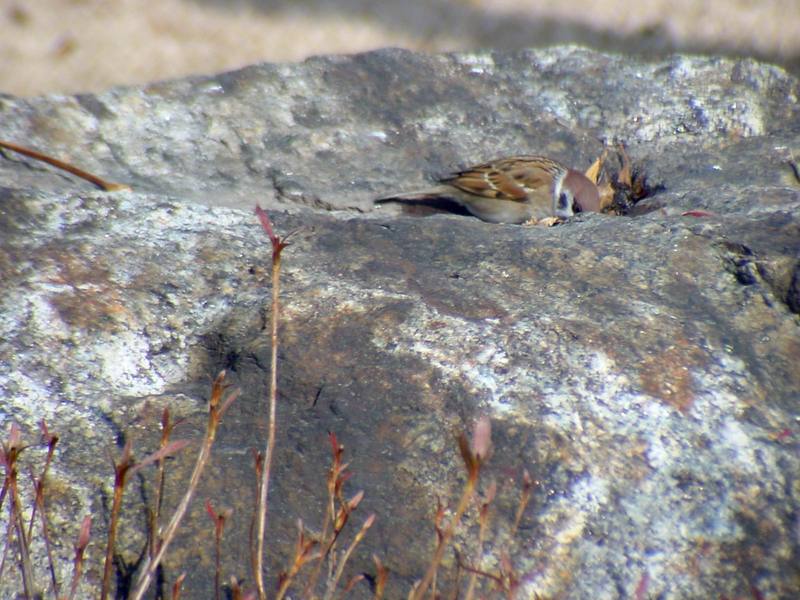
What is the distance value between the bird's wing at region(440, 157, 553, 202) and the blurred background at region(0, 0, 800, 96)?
11.9 feet

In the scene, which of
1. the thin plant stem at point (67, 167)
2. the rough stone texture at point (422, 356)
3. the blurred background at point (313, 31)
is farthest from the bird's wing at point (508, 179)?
the blurred background at point (313, 31)

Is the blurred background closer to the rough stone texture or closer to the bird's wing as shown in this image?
the rough stone texture

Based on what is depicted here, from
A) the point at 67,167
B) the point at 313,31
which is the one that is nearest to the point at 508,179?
the point at 67,167

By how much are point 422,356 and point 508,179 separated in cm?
299

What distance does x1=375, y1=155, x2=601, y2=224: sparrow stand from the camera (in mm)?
4355

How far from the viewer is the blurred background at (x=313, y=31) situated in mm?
586

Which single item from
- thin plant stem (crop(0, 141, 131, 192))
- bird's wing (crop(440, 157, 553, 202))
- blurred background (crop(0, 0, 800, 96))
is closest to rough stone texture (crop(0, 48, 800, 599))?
thin plant stem (crop(0, 141, 131, 192))

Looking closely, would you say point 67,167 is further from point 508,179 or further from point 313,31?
point 313,31

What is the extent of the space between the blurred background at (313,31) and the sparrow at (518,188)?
316cm

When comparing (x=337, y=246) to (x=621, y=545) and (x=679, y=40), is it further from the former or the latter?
(x=679, y=40)

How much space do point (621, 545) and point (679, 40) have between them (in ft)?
4.97

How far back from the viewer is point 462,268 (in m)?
2.77

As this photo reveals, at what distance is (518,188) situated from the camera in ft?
17.5

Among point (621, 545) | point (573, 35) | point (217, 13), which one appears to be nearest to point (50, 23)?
Result: point (217, 13)
